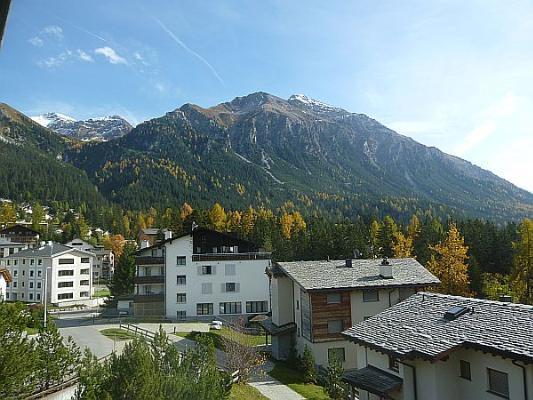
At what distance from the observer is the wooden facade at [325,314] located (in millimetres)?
33312

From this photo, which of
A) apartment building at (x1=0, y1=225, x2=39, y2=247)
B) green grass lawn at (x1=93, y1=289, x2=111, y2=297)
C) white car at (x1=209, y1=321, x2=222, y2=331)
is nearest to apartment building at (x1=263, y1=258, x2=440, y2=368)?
white car at (x1=209, y1=321, x2=222, y2=331)

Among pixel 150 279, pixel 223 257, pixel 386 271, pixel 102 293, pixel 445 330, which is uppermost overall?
pixel 223 257

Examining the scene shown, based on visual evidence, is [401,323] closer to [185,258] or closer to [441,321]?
[441,321]

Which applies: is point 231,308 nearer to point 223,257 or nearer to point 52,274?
point 223,257

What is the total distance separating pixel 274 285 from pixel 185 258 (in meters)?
21.8

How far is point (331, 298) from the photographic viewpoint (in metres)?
34.2

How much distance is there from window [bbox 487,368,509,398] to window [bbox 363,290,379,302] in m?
17.9

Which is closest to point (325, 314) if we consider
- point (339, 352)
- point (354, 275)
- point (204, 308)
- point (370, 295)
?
point (339, 352)

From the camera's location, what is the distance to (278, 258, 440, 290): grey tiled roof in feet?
113

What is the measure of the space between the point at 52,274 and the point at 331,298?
59.5m

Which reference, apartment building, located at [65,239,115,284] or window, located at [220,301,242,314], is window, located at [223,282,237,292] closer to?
window, located at [220,301,242,314]

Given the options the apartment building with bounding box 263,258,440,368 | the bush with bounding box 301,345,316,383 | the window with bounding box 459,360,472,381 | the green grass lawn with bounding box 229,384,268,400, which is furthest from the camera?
the apartment building with bounding box 263,258,440,368

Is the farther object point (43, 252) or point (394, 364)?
point (43, 252)

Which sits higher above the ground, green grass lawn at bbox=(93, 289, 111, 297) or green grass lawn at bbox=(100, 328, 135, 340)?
green grass lawn at bbox=(93, 289, 111, 297)
